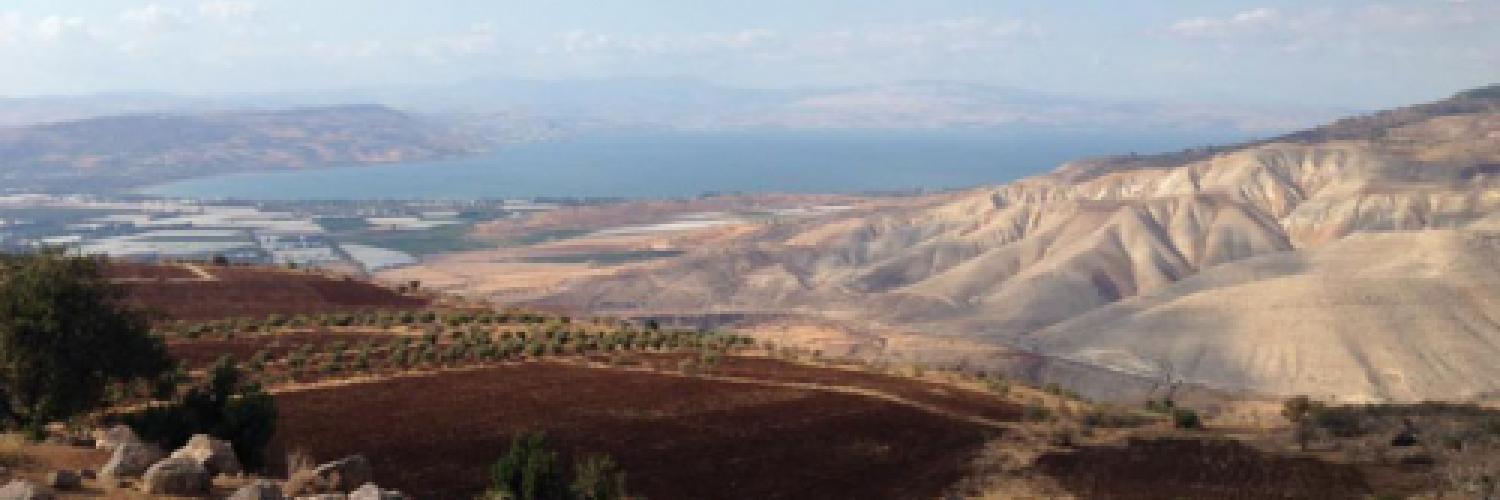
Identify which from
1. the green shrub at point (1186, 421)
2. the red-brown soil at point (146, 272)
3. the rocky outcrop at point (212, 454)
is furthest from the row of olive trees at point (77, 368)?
the red-brown soil at point (146, 272)

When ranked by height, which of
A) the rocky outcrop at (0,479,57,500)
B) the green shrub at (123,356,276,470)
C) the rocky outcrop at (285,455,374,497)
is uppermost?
the rocky outcrop at (0,479,57,500)

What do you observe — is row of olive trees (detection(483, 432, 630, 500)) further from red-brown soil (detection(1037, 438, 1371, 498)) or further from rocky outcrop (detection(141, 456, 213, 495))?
red-brown soil (detection(1037, 438, 1371, 498))

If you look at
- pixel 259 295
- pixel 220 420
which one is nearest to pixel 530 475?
pixel 220 420

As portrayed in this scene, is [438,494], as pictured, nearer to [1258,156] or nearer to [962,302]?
[962,302]

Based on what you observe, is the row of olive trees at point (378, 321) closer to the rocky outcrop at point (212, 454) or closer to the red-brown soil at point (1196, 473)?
the rocky outcrop at point (212, 454)

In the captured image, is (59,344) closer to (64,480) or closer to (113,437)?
(113,437)

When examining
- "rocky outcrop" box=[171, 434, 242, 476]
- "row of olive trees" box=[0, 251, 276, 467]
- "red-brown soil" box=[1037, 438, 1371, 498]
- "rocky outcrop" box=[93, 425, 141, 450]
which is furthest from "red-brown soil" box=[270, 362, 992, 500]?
"rocky outcrop" box=[171, 434, 242, 476]
